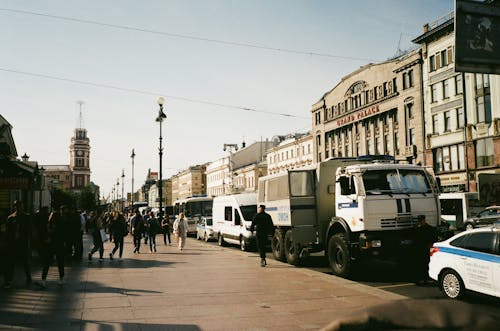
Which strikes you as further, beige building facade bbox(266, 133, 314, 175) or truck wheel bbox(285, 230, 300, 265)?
beige building facade bbox(266, 133, 314, 175)

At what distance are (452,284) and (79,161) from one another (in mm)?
179686

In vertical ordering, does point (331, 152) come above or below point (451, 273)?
above

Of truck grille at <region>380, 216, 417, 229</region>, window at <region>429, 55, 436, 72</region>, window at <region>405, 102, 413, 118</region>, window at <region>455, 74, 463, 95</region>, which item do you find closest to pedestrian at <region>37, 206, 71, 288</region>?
truck grille at <region>380, 216, 417, 229</region>

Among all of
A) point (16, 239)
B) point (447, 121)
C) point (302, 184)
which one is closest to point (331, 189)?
point (302, 184)

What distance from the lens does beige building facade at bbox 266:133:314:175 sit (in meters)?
75.6

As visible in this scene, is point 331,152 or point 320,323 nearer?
point 320,323

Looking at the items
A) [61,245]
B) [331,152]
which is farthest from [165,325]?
[331,152]

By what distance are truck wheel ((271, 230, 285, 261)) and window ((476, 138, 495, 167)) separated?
97.1ft

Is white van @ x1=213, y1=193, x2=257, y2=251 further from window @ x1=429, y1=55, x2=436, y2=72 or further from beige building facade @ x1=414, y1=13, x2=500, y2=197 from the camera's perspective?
window @ x1=429, y1=55, x2=436, y2=72

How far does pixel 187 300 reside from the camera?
898 centimetres

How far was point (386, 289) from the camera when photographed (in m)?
10.5

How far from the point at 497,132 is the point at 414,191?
1228 inches

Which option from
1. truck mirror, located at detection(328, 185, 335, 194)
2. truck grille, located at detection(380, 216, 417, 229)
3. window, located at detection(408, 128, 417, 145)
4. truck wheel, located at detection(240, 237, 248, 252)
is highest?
window, located at detection(408, 128, 417, 145)

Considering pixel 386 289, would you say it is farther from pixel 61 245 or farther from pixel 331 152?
pixel 331 152
